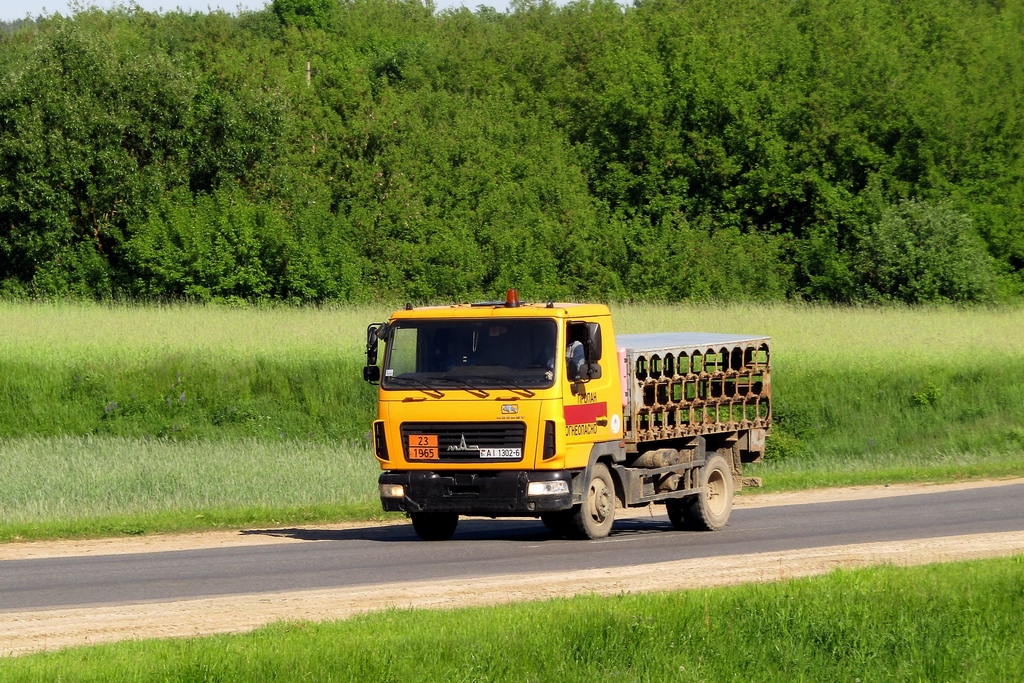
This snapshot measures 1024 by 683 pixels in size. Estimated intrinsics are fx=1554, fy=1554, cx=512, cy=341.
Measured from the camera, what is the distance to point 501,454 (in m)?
17.1

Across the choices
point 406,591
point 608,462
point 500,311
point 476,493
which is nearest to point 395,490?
point 476,493

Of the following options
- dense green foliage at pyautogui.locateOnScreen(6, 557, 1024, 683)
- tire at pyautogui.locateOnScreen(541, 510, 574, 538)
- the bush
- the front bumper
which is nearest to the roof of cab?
the front bumper

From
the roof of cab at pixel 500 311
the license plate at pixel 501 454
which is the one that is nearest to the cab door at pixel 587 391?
the roof of cab at pixel 500 311

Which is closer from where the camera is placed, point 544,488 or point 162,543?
point 544,488

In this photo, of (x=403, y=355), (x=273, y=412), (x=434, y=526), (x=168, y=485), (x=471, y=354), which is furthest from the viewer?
(x=273, y=412)

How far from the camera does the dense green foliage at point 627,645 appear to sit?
957cm

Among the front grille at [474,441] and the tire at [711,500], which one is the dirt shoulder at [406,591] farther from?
the tire at [711,500]

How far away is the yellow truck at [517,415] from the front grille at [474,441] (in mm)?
11

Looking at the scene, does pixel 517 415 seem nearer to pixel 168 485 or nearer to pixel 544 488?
pixel 544 488

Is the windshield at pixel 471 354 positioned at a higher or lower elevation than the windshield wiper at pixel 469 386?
higher

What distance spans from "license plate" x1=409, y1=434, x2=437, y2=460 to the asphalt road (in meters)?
1.03

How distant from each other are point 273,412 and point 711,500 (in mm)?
16009

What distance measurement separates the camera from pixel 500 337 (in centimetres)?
1738

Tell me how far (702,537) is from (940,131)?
52.4m
